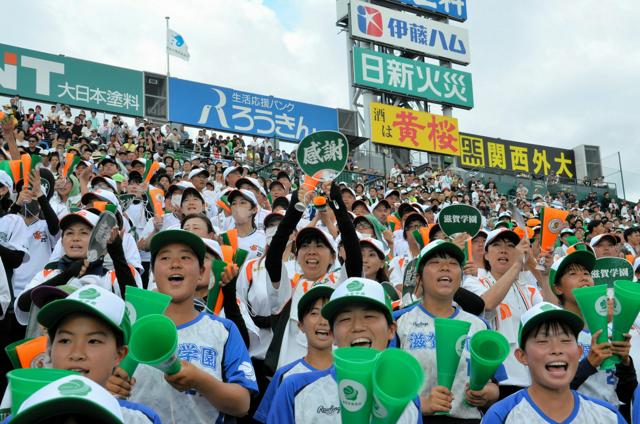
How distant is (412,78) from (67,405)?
3033 centimetres

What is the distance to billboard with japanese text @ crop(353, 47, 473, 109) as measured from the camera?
29.2 m

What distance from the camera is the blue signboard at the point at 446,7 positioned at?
32281 millimetres

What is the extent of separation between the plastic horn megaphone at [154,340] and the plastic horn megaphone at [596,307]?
230 cm

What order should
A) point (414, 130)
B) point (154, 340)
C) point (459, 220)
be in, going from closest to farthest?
1. point (154, 340)
2. point (459, 220)
3. point (414, 130)

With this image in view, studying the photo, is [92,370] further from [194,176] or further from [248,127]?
[248,127]

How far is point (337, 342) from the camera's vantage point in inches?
122

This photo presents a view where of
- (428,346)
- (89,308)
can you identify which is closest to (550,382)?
(428,346)

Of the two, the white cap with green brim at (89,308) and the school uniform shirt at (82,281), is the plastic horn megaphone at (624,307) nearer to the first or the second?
the white cap with green brim at (89,308)

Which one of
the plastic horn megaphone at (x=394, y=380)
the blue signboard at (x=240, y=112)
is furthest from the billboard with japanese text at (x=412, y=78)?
the plastic horn megaphone at (x=394, y=380)

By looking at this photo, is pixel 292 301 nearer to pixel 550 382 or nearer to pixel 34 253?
pixel 550 382

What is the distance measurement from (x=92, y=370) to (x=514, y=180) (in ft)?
98.0

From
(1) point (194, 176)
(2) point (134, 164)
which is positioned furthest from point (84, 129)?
(1) point (194, 176)

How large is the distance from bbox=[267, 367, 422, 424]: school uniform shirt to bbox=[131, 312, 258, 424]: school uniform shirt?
0.18 meters

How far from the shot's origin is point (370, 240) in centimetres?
569
